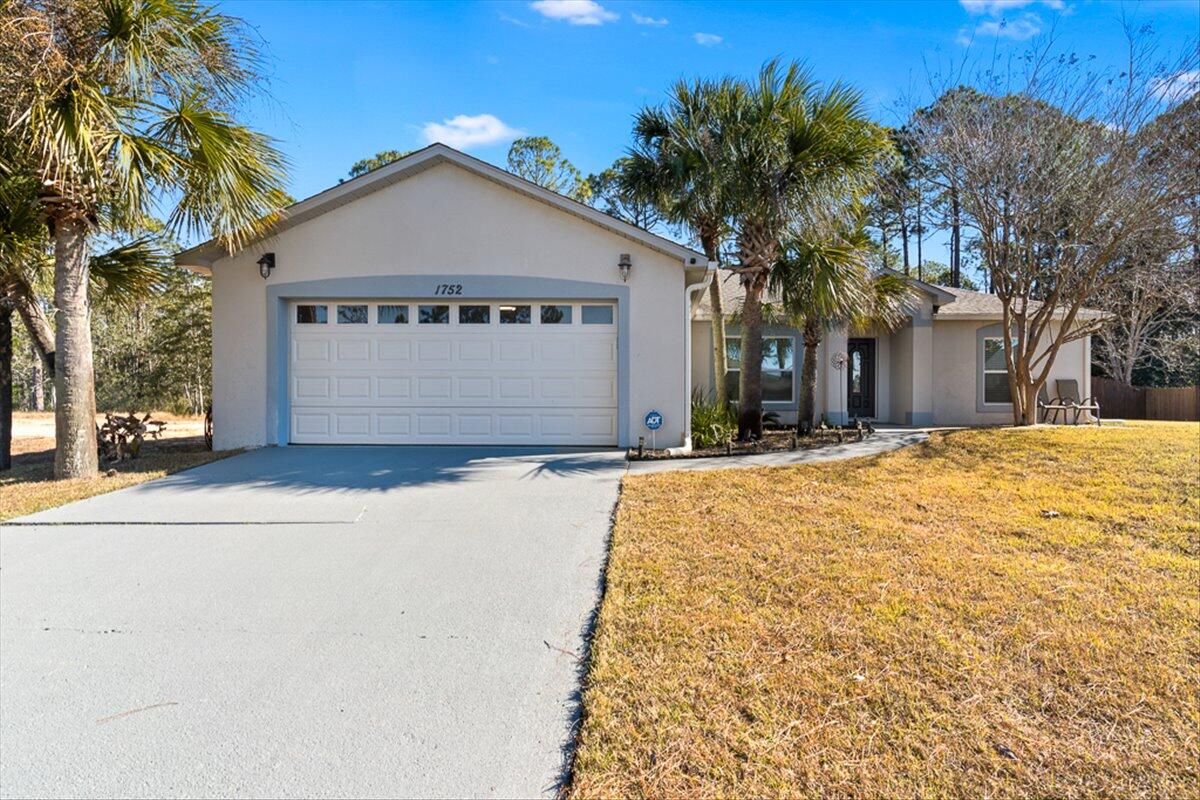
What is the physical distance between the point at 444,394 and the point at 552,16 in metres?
7.05

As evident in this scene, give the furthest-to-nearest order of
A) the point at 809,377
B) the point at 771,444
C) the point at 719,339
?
the point at 719,339
the point at 809,377
the point at 771,444

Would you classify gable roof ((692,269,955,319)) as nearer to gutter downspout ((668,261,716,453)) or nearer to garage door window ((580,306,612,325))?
gutter downspout ((668,261,716,453))

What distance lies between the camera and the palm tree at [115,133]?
6801 millimetres

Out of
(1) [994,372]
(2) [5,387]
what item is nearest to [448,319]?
(2) [5,387]

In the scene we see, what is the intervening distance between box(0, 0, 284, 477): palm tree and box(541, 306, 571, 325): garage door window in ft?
14.3

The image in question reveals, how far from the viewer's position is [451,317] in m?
10.1

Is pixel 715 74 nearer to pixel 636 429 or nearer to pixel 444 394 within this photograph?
pixel 636 429

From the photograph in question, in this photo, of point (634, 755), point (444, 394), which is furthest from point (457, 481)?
point (634, 755)

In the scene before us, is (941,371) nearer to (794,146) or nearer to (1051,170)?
(1051,170)

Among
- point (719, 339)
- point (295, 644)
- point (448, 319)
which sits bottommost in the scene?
point (295, 644)

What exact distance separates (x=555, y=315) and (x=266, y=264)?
4.69 m

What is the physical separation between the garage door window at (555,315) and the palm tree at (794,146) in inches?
127

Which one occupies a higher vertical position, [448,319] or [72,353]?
[448,319]

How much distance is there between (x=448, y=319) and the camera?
10.1m
